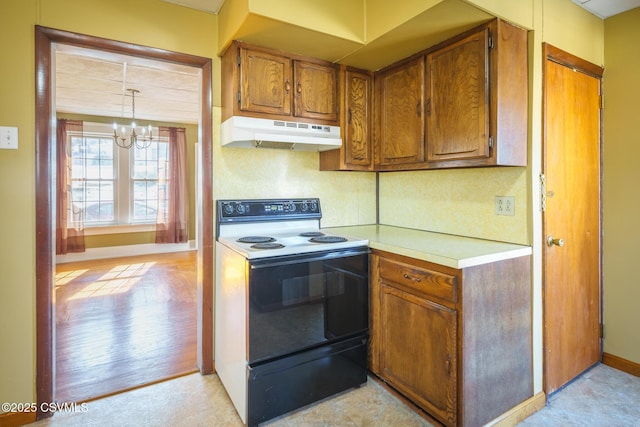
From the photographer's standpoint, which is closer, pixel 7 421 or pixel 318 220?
pixel 7 421

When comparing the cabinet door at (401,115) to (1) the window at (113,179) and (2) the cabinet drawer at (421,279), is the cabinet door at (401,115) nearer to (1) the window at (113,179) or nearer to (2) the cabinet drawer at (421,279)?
(2) the cabinet drawer at (421,279)

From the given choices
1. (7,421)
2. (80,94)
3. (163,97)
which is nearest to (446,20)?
(7,421)

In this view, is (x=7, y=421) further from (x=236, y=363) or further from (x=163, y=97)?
(x=163, y=97)

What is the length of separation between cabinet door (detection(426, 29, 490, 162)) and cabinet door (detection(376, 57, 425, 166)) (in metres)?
0.08

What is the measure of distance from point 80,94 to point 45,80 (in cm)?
337

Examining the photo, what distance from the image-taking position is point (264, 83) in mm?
2189

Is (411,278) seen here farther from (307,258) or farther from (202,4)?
(202,4)

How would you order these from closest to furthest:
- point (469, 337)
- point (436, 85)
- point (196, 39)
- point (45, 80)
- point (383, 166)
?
point (469, 337) → point (45, 80) → point (436, 85) → point (196, 39) → point (383, 166)

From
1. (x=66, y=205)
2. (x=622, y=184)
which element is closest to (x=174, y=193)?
(x=66, y=205)

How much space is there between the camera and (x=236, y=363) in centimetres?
195

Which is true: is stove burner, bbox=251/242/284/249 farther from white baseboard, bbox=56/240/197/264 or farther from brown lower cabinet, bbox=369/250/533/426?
white baseboard, bbox=56/240/197/264

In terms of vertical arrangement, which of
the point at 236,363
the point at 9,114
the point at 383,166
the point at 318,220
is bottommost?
the point at 236,363

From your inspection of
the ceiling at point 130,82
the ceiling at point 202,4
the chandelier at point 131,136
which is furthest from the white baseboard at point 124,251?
the ceiling at point 202,4

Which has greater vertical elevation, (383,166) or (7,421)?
(383,166)
